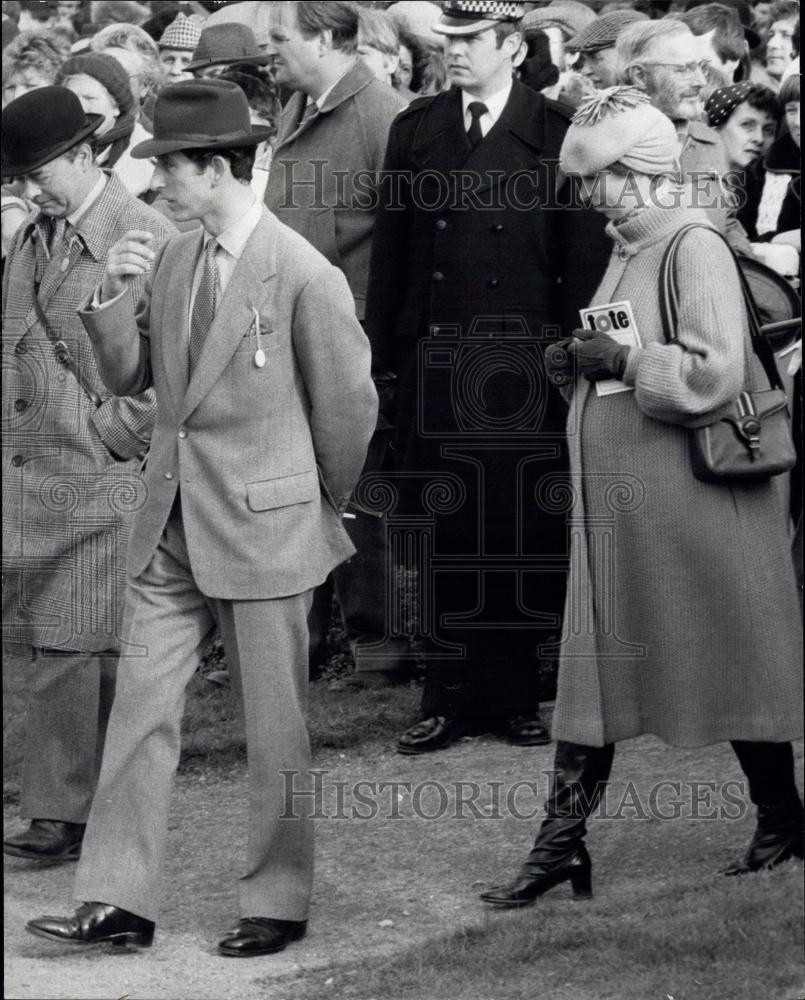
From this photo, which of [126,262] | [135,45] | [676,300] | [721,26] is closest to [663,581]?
[676,300]

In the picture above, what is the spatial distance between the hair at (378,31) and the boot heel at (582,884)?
→ 9.77 feet

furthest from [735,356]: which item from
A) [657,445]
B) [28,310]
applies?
[28,310]

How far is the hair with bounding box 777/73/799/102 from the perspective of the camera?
6293mm

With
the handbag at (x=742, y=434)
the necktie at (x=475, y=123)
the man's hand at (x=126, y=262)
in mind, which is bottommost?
the handbag at (x=742, y=434)

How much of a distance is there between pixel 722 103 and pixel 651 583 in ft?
7.37

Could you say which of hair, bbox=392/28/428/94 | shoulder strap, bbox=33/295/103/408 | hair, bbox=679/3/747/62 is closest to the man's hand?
shoulder strap, bbox=33/295/103/408

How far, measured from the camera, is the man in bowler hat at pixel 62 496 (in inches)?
223

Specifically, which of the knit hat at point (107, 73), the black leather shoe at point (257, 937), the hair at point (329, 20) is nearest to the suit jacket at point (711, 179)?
the hair at point (329, 20)

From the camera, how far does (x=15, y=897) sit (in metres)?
5.38

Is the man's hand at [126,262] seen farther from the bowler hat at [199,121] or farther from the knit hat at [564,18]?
the knit hat at [564,18]

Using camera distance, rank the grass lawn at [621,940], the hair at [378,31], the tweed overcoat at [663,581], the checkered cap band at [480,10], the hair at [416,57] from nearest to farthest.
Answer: the grass lawn at [621,940] → the tweed overcoat at [663,581] → the checkered cap band at [480,10] → the hair at [378,31] → the hair at [416,57]

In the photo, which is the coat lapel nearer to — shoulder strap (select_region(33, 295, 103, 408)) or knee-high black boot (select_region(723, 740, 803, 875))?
shoulder strap (select_region(33, 295, 103, 408))

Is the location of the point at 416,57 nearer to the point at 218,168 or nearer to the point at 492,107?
the point at 492,107

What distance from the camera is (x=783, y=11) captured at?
7.20 m
